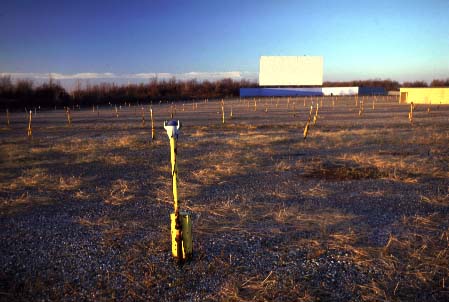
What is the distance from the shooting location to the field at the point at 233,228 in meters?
3.74

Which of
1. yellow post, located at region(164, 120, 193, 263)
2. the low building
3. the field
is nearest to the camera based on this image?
the field

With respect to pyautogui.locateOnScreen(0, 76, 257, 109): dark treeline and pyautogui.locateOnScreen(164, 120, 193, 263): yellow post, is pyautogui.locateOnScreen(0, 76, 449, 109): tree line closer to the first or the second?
pyautogui.locateOnScreen(0, 76, 257, 109): dark treeline

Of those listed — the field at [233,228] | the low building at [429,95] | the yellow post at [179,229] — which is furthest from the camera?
the low building at [429,95]

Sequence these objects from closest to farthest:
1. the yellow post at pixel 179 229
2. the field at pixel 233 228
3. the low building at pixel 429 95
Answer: the field at pixel 233 228 → the yellow post at pixel 179 229 → the low building at pixel 429 95

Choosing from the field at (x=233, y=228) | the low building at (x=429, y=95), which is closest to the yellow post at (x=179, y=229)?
the field at (x=233, y=228)

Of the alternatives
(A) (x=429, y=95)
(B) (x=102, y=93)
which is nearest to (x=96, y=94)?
(B) (x=102, y=93)

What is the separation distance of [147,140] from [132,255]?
36.3 ft

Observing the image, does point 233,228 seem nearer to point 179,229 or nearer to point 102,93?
point 179,229

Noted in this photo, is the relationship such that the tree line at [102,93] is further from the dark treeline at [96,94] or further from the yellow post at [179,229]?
the yellow post at [179,229]

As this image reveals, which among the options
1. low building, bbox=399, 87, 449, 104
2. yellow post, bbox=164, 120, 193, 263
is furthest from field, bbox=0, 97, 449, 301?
low building, bbox=399, 87, 449, 104

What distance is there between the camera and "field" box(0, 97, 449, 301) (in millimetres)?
3738

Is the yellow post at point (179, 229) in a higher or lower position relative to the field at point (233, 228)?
higher

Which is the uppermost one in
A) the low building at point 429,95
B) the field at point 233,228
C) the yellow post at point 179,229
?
the low building at point 429,95

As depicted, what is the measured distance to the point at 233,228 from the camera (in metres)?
5.32
